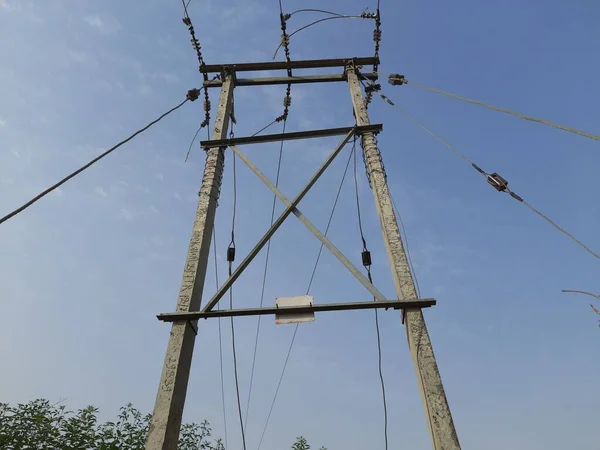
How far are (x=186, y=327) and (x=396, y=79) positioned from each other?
185 inches

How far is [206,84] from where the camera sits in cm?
653

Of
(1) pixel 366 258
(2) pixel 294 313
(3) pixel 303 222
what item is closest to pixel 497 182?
(1) pixel 366 258

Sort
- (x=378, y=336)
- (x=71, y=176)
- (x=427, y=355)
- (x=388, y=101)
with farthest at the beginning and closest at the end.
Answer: (x=388, y=101), (x=378, y=336), (x=71, y=176), (x=427, y=355)

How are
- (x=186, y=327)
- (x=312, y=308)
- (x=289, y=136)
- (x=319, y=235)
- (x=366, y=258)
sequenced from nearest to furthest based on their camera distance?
(x=186, y=327) < (x=312, y=308) < (x=319, y=235) < (x=366, y=258) < (x=289, y=136)

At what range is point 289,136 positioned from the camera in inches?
225

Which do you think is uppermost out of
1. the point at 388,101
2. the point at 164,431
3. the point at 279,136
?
the point at 388,101

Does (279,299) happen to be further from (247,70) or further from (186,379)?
(247,70)

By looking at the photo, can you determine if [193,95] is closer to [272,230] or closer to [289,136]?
[289,136]

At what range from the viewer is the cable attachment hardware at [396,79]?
6.25 m

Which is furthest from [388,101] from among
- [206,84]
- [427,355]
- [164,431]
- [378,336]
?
[164,431]

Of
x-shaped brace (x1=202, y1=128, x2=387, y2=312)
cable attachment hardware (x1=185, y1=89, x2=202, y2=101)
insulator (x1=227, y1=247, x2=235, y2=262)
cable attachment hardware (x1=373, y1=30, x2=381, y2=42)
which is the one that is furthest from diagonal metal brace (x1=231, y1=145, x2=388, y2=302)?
cable attachment hardware (x1=373, y1=30, x2=381, y2=42)

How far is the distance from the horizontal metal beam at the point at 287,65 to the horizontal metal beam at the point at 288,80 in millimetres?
170

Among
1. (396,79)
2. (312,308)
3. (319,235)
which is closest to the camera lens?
(312,308)

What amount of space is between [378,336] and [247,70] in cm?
452
